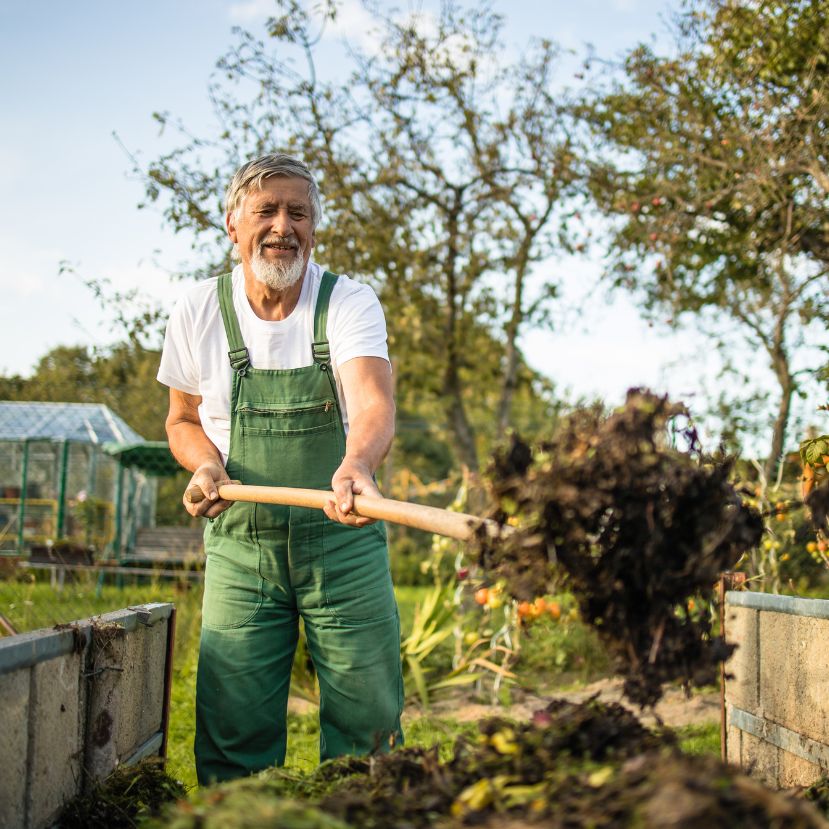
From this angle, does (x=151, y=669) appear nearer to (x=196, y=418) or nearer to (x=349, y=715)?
(x=349, y=715)

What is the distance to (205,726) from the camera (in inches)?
108

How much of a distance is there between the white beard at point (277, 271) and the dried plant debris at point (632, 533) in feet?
4.45

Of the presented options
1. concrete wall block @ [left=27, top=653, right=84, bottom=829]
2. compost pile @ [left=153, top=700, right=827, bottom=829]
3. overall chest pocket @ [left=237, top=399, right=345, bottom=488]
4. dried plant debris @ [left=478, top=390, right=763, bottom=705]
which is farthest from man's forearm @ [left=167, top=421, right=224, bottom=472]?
dried plant debris @ [left=478, top=390, right=763, bottom=705]

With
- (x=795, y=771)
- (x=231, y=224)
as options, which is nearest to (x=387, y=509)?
(x=231, y=224)

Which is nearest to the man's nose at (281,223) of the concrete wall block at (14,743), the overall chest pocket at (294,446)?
the overall chest pocket at (294,446)

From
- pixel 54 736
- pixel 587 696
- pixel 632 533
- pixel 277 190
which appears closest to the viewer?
pixel 632 533

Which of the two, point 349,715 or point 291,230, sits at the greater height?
point 291,230

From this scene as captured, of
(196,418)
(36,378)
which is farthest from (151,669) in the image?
(36,378)

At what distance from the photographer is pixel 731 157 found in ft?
22.5

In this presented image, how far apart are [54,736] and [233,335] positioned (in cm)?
128

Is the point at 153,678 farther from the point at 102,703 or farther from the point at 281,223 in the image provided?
the point at 281,223

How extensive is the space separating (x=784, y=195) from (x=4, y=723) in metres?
6.20

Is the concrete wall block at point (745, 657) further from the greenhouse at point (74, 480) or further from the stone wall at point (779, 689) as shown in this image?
the greenhouse at point (74, 480)

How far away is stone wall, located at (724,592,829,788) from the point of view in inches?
102
